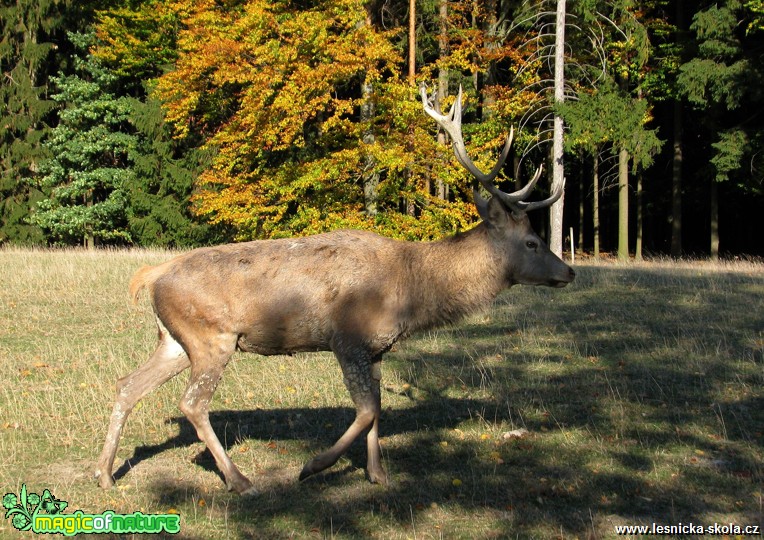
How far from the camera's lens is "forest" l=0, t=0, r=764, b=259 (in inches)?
979

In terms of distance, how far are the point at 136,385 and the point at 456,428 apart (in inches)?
129

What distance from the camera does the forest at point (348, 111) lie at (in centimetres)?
2488

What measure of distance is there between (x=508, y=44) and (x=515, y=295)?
606 inches

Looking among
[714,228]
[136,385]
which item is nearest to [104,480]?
[136,385]

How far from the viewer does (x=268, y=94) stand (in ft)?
80.8

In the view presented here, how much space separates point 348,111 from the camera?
2491 centimetres

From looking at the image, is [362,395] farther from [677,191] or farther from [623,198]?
[677,191]

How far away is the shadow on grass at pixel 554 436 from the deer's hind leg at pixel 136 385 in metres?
0.51

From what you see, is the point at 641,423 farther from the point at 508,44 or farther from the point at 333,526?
the point at 508,44

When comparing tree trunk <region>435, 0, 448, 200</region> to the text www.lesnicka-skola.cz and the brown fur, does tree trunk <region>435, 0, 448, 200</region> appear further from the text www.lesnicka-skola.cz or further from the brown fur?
the text www.lesnicka-skola.cz

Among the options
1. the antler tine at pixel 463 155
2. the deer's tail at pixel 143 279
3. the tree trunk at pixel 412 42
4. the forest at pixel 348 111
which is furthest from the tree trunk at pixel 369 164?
the deer's tail at pixel 143 279

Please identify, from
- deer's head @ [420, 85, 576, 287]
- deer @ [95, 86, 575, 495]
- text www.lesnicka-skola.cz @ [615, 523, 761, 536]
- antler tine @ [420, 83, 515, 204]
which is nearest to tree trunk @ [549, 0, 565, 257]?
antler tine @ [420, 83, 515, 204]

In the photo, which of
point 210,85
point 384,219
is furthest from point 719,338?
point 210,85

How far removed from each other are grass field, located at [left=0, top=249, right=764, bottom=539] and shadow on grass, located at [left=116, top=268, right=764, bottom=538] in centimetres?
3
